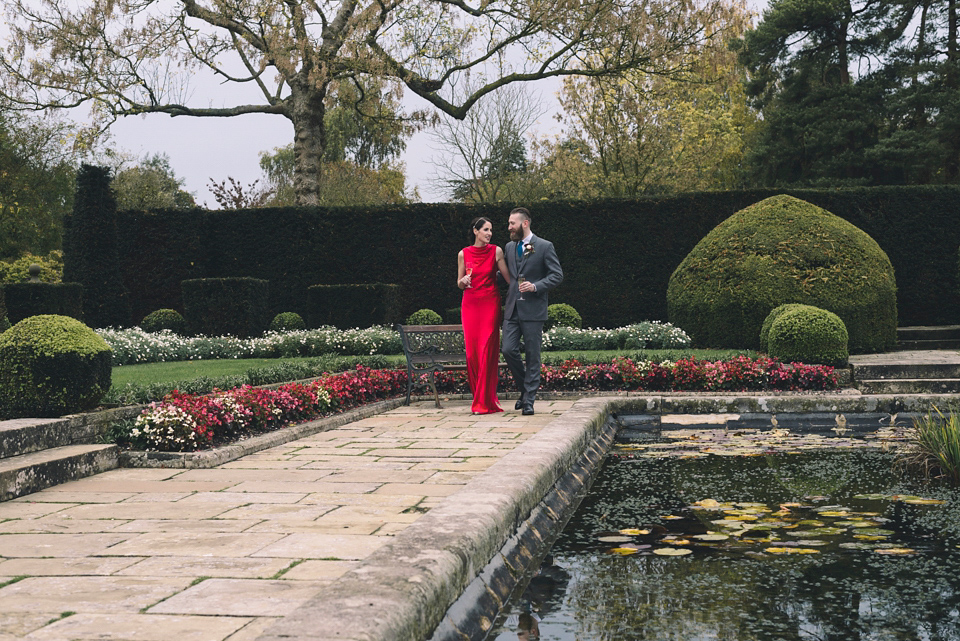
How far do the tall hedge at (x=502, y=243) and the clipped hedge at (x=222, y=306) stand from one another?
142 centimetres

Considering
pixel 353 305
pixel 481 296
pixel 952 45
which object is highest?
pixel 952 45

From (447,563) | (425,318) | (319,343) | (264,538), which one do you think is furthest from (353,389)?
(425,318)

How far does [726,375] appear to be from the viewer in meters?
9.55

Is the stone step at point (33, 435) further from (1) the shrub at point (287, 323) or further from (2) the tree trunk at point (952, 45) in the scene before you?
(2) the tree trunk at point (952, 45)

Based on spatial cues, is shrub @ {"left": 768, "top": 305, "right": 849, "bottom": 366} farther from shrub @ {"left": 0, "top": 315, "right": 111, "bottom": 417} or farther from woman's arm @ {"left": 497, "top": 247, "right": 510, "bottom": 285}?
shrub @ {"left": 0, "top": 315, "right": 111, "bottom": 417}

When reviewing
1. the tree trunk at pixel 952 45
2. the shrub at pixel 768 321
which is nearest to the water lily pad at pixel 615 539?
the shrub at pixel 768 321

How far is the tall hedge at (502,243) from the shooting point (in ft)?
53.3

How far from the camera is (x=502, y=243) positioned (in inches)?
714

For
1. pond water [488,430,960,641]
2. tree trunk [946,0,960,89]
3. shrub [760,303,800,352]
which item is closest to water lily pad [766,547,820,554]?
pond water [488,430,960,641]

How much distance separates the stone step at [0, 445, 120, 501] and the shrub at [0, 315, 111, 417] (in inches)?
17.8

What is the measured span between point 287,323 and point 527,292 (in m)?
10.2

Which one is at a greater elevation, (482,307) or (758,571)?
(482,307)

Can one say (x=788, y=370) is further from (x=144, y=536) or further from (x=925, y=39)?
(x=925, y=39)

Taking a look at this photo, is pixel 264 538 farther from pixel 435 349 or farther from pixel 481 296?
pixel 435 349
